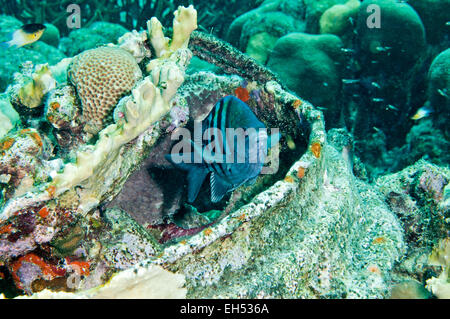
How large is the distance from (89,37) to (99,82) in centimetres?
669

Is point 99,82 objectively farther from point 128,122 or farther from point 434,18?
point 434,18

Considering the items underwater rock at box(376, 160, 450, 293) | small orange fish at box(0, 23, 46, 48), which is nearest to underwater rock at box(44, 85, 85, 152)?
underwater rock at box(376, 160, 450, 293)

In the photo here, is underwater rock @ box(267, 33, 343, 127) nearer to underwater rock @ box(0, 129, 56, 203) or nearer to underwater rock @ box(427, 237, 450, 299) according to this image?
underwater rock @ box(427, 237, 450, 299)

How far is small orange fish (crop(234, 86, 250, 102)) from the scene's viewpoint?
278cm

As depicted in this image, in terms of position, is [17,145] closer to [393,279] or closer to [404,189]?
[393,279]

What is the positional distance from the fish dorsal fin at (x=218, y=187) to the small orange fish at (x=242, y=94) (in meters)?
1.21

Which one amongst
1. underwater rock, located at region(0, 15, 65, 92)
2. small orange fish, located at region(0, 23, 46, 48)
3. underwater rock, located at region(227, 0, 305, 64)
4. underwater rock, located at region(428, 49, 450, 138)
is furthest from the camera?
underwater rock, located at region(227, 0, 305, 64)

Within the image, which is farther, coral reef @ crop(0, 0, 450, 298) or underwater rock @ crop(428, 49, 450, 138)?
underwater rock @ crop(428, 49, 450, 138)

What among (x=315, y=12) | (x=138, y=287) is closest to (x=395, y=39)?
(x=315, y=12)

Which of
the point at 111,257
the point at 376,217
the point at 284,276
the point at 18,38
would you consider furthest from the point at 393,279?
the point at 18,38

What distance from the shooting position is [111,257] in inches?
68.7

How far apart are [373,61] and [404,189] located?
3647 mm

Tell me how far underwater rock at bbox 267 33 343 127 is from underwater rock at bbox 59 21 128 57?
4476mm

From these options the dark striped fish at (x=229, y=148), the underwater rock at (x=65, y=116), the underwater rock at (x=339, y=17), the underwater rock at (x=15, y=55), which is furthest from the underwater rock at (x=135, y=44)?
the underwater rock at (x=339, y=17)
